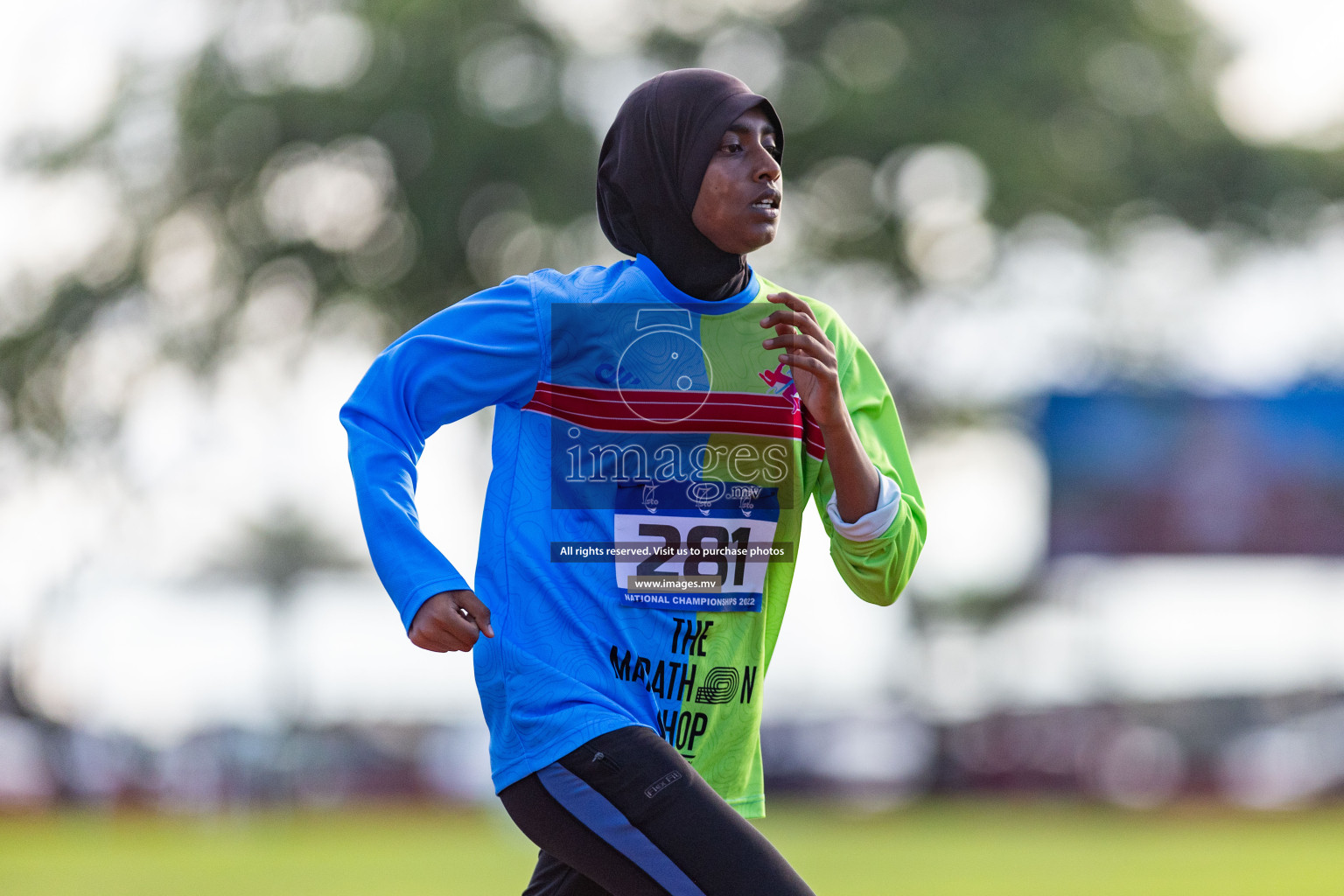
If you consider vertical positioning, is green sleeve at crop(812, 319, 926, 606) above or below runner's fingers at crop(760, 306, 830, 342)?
below

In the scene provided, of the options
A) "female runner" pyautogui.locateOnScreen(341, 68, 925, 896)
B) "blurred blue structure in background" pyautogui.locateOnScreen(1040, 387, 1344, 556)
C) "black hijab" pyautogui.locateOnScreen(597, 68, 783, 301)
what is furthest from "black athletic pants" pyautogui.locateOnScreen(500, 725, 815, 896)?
"blurred blue structure in background" pyautogui.locateOnScreen(1040, 387, 1344, 556)

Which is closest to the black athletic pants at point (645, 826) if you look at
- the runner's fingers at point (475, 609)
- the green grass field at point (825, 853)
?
the runner's fingers at point (475, 609)

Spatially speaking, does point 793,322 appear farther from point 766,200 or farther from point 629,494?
point 629,494

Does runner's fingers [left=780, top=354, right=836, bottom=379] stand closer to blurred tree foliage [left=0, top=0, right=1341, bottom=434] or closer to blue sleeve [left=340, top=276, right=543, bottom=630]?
blue sleeve [left=340, top=276, right=543, bottom=630]

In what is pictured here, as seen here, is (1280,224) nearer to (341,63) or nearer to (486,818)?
(341,63)

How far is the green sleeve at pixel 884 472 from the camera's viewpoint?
3.12 m

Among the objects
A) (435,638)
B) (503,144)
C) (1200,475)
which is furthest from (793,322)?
(1200,475)

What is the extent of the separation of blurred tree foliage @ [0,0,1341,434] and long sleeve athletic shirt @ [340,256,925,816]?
1520 cm

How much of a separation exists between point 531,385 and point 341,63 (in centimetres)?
1659

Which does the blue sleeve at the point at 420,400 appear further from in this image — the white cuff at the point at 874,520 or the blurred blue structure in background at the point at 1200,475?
the blurred blue structure in background at the point at 1200,475

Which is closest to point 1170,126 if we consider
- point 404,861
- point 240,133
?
point 240,133

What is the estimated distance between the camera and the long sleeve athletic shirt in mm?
3066

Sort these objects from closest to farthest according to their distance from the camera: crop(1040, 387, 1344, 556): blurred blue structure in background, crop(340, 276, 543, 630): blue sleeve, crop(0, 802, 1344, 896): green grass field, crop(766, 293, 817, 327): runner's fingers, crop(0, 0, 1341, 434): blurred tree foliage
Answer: crop(340, 276, 543, 630): blue sleeve, crop(766, 293, 817, 327): runner's fingers, crop(0, 802, 1344, 896): green grass field, crop(0, 0, 1341, 434): blurred tree foliage, crop(1040, 387, 1344, 556): blurred blue structure in background

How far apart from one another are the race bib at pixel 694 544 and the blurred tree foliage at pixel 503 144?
15.3m
